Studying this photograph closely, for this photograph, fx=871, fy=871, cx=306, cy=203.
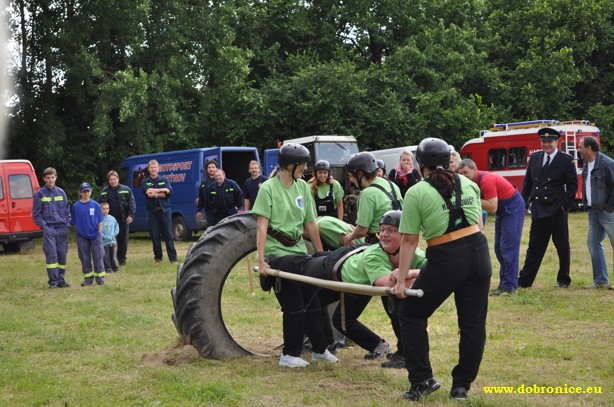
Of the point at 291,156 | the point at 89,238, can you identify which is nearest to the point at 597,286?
the point at 291,156

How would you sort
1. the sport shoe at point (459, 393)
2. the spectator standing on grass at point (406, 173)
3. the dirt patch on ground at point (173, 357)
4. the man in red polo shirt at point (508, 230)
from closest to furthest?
1. the sport shoe at point (459, 393)
2. the dirt patch on ground at point (173, 357)
3. the man in red polo shirt at point (508, 230)
4. the spectator standing on grass at point (406, 173)

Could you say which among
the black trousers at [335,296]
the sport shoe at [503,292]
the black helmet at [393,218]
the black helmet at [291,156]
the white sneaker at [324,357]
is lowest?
the sport shoe at [503,292]

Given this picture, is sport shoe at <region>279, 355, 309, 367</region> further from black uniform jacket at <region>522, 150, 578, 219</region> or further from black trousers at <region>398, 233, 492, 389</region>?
black uniform jacket at <region>522, 150, 578, 219</region>

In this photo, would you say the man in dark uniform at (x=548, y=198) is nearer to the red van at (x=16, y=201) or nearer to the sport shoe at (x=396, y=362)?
the sport shoe at (x=396, y=362)

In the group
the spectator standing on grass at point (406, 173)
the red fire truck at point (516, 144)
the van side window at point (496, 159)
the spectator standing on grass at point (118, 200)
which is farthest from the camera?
the van side window at point (496, 159)

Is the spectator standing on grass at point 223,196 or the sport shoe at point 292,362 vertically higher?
the spectator standing on grass at point 223,196

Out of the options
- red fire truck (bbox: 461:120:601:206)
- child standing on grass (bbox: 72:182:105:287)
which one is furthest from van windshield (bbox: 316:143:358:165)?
child standing on grass (bbox: 72:182:105:287)

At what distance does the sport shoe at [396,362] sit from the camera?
23.7 feet

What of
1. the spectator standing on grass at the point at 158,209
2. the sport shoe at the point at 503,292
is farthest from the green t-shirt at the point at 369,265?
the spectator standing on grass at the point at 158,209

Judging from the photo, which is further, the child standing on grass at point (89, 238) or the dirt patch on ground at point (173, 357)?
the child standing on grass at point (89, 238)

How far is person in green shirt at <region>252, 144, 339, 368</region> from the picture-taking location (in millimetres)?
7332

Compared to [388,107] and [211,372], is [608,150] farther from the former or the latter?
[211,372]

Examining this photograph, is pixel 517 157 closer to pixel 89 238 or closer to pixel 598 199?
pixel 598 199

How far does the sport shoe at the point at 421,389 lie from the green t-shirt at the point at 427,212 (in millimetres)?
1008
